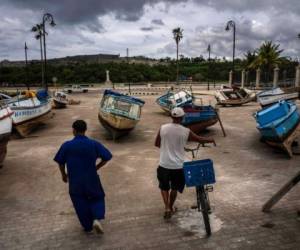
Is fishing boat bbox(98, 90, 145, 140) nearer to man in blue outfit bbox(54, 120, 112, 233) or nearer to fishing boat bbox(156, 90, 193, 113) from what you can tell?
fishing boat bbox(156, 90, 193, 113)

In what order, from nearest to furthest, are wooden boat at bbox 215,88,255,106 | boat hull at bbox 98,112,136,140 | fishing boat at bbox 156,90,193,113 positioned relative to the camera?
boat hull at bbox 98,112,136,140 → fishing boat at bbox 156,90,193,113 → wooden boat at bbox 215,88,255,106

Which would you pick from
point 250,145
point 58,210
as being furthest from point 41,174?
point 250,145

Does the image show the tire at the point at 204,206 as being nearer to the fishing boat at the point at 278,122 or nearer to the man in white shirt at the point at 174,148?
the man in white shirt at the point at 174,148

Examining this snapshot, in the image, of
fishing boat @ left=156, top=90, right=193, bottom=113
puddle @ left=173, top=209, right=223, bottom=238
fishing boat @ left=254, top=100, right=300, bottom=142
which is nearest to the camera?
puddle @ left=173, top=209, right=223, bottom=238

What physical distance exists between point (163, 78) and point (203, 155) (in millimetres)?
69682

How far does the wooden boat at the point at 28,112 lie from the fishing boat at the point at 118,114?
3.68 m

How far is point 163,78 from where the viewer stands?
261 feet

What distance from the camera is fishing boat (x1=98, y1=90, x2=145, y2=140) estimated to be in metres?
13.5

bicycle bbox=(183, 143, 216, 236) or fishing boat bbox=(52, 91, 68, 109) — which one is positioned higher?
bicycle bbox=(183, 143, 216, 236)

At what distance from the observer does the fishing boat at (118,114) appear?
13531 millimetres

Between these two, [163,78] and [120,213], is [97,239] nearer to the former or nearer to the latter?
[120,213]

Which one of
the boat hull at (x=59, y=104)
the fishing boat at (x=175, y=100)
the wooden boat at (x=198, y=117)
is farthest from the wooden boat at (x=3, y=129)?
the boat hull at (x=59, y=104)

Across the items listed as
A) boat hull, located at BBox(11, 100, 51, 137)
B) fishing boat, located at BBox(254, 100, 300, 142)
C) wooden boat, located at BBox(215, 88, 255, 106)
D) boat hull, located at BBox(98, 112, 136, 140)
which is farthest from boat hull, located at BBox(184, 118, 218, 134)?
wooden boat, located at BBox(215, 88, 255, 106)

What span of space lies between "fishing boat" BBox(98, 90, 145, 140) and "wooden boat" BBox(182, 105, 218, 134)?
2018mm
